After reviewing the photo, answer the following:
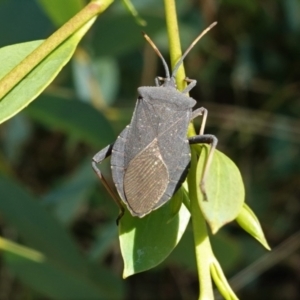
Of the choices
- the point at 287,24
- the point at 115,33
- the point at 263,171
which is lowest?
the point at 263,171

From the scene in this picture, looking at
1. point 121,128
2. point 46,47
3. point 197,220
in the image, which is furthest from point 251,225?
point 121,128

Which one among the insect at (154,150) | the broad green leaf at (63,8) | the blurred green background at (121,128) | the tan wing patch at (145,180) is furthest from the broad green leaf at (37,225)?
the tan wing patch at (145,180)

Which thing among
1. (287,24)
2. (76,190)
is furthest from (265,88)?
(76,190)

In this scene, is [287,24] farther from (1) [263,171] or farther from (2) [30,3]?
(2) [30,3]

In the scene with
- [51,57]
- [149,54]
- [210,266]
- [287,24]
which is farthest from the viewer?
[287,24]

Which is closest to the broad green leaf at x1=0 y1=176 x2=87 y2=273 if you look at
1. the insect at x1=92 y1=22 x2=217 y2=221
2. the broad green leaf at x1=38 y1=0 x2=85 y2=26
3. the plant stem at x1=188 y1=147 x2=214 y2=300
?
the broad green leaf at x1=38 y1=0 x2=85 y2=26

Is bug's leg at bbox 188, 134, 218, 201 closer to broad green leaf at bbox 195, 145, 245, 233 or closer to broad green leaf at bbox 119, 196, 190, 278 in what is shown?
broad green leaf at bbox 195, 145, 245, 233

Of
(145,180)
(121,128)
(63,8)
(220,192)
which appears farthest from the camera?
(121,128)

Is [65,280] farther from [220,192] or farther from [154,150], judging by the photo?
[220,192]
